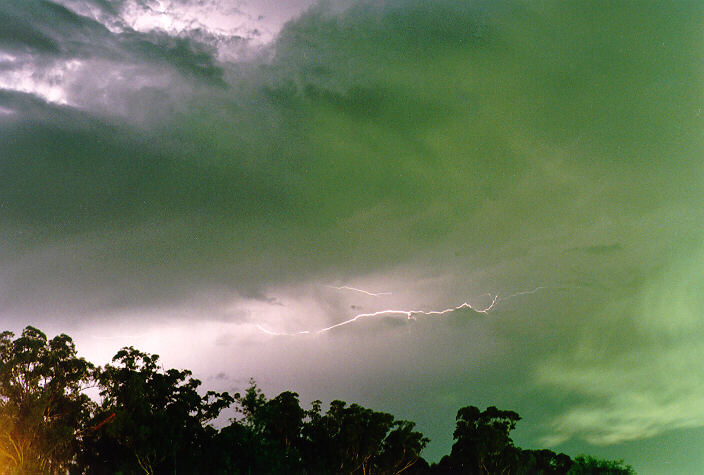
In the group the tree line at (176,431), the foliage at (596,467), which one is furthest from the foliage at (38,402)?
the foliage at (596,467)

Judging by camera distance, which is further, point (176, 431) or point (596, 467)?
point (596, 467)

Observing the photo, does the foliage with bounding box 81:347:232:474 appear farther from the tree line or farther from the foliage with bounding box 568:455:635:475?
the foliage with bounding box 568:455:635:475

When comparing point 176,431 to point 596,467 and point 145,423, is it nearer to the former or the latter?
point 145,423

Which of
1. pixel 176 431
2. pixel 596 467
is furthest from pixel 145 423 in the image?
pixel 596 467

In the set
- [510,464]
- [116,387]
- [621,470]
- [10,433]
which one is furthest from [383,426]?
[621,470]

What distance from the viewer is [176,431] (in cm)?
3841

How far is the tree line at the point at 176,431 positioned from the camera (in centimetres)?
3178

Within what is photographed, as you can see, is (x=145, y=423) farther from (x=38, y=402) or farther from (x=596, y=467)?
(x=596, y=467)

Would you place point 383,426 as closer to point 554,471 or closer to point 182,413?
point 182,413

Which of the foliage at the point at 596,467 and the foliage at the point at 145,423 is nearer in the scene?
the foliage at the point at 145,423

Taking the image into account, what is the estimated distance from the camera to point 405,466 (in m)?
54.8

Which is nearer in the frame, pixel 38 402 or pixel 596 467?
pixel 38 402

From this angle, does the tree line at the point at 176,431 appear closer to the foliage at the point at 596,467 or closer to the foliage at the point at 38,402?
the foliage at the point at 38,402

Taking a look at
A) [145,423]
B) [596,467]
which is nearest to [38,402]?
[145,423]
